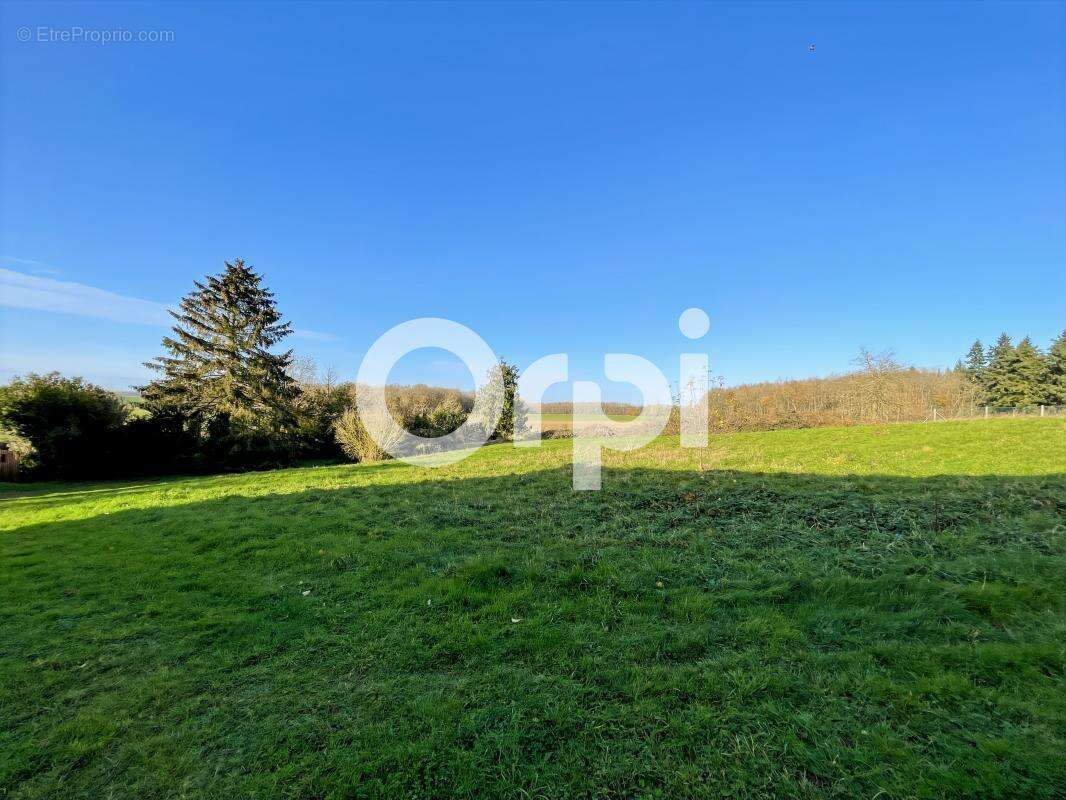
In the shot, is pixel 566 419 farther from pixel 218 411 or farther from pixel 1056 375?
pixel 1056 375

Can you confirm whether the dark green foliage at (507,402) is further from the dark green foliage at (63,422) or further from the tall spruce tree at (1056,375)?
the tall spruce tree at (1056,375)

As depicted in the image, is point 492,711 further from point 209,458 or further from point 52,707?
→ point 209,458

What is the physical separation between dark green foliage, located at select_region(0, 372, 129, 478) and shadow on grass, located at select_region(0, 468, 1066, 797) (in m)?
15.4

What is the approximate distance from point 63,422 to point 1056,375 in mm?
70861

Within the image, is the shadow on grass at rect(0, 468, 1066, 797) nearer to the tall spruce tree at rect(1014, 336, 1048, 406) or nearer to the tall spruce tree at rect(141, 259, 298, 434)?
the tall spruce tree at rect(141, 259, 298, 434)

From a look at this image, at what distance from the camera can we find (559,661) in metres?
2.96

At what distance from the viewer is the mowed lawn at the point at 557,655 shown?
2084mm

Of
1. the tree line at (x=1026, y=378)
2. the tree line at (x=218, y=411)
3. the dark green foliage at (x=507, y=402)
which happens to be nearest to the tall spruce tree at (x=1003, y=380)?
the tree line at (x=1026, y=378)

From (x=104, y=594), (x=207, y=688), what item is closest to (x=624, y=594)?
(x=207, y=688)

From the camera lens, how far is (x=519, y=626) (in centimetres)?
345

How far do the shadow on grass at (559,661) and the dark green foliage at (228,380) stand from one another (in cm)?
1535

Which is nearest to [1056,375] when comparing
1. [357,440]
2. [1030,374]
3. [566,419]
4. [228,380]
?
[1030,374]

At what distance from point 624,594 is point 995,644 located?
8.23 feet

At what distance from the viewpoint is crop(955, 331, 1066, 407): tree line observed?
38.7 m
